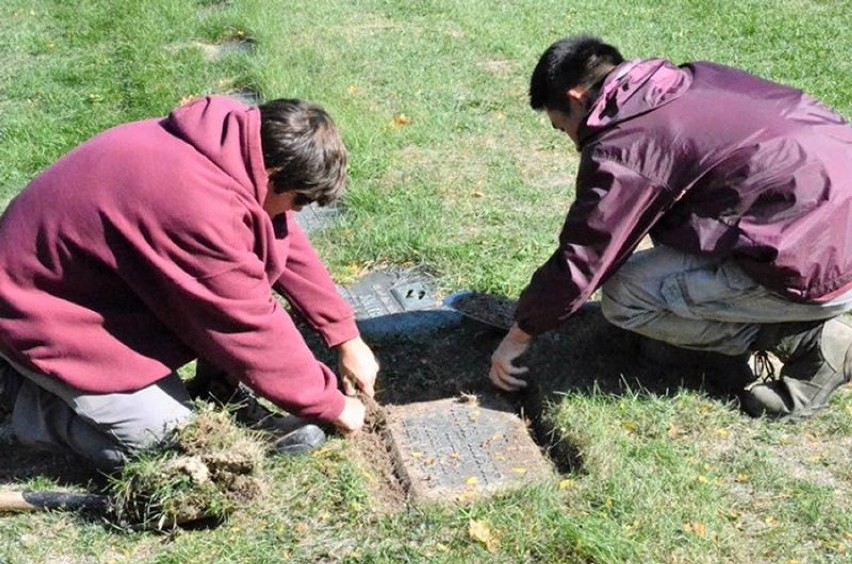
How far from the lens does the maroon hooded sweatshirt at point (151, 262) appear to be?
9.30ft

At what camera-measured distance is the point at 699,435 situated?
3.40 meters

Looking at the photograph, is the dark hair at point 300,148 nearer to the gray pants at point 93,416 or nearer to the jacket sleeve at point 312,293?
the jacket sleeve at point 312,293

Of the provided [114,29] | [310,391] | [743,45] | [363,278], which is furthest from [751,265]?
[114,29]

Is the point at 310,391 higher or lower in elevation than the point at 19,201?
lower

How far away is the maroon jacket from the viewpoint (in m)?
3.21

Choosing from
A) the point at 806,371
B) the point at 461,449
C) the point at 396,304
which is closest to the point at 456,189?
the point at 396,304

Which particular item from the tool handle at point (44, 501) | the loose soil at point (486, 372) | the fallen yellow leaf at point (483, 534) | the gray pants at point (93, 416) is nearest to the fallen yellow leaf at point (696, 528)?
the loose soil at point (486, 372)

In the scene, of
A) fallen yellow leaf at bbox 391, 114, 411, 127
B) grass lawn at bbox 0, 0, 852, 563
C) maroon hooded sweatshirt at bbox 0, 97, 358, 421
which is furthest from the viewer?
fallen yellow leaf at bbox 391, 114, 411, 127

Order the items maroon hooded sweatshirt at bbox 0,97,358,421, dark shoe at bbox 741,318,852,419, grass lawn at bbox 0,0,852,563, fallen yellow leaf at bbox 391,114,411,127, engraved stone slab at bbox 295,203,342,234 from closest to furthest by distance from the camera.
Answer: maroon hooded sweatshirt at bbox 0,97,358,421 < grass lawn at bbox 0,0,852,563 < dark shoe at bbox 741,318,852,419 < engraved stone slab at bbox 295,203,342,234 < fallen yellow leaf at bbox 391,114,411,127

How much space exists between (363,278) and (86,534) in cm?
184

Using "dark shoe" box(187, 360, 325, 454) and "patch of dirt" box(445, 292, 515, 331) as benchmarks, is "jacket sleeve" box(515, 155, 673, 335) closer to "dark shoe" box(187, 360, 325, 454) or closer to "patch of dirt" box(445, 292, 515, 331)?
"patch of dirt" box(445, 292, 515, 331)

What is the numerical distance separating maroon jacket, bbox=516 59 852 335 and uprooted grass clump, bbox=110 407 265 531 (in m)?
1.11

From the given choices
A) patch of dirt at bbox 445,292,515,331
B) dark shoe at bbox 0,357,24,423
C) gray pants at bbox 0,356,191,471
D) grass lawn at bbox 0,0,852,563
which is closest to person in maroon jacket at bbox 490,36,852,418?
grass lawn at bbox 0,0,852,563

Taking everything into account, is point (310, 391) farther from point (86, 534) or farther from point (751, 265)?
point (751, 265)
